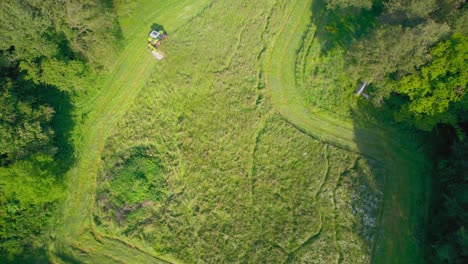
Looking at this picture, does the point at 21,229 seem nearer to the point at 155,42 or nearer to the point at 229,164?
the point at 229,164

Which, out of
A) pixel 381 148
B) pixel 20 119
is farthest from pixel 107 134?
pixel 381 148

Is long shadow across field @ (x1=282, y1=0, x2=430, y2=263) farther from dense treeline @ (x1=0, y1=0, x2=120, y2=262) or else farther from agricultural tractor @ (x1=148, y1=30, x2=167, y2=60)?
dense treeline @ (x1=0, y1=0, x2=120, y2=262)

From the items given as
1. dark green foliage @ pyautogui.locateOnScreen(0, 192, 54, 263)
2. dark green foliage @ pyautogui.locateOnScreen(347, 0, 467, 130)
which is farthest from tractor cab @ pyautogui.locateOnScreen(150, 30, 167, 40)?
dark green foliage @ pyautogui.locateOnScreen(347, 0, 467, 130)

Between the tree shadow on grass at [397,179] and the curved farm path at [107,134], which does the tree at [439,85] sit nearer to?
the tree shadow on grass at [397,179]

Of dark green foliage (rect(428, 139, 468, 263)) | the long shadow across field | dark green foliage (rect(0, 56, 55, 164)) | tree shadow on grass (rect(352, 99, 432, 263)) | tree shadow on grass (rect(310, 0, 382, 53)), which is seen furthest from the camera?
tree shadow on grass (rect(310, 0, 382, 53))

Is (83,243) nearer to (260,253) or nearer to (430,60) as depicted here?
(260,253)

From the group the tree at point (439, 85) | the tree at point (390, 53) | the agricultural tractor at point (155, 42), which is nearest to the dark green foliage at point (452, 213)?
the tree at point (439, 85)
